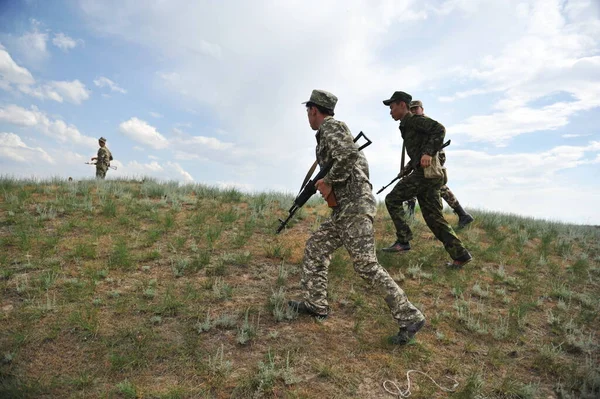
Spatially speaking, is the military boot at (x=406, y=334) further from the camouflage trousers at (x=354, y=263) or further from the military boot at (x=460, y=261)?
the military boot at (x=460, y=261)

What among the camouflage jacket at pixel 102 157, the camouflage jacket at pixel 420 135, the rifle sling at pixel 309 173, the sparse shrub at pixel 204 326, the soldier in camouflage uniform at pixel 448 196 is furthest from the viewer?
the camouflage jacket at pixel 102 157

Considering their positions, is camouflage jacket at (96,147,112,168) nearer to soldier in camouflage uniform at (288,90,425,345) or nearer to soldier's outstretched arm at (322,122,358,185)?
soldier in camouflage uniform at (288,90,425,345)

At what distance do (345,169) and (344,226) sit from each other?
→ 64cm

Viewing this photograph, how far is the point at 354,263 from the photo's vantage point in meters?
3.90

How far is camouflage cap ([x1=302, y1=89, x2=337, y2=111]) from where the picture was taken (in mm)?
4164

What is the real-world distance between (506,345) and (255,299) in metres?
3.17

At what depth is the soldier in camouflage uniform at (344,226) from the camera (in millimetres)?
3758

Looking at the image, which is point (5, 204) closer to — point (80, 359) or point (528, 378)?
point (80, 359)

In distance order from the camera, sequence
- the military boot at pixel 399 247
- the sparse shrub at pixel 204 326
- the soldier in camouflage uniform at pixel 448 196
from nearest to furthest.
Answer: the sparse shrub at pixel 204 326 < the military boot at pixel 399 247 < the soldier in camouflage uniform at pixel 448 196

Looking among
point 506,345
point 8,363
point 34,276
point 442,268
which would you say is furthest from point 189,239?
point 506,345

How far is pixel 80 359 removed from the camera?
3.53 meters

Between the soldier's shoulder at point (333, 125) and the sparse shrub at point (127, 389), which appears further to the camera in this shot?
the soldier's shoulder at point (333, 125)

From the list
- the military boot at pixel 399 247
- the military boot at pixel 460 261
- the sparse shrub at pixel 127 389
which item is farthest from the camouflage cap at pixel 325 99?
the military boot at pixel 460 261

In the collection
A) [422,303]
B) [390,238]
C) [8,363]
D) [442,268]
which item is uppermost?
[390,238]
